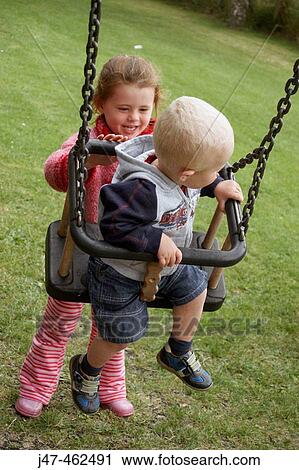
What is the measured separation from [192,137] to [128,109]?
0.61 meters

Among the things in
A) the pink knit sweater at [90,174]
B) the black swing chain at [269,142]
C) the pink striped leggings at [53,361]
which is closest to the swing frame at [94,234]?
the black swing chain at [269,142]

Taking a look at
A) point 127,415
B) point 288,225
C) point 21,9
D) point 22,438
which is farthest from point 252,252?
point 21,9

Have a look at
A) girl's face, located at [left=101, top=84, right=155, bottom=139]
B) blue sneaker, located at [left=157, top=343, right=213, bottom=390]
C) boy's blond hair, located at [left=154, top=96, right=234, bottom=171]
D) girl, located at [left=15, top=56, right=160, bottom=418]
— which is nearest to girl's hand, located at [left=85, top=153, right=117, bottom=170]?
girl, located at [left=15, top=56, right=160, bottom=418]

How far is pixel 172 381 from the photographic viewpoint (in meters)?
3.55

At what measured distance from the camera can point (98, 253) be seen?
6.36 ft

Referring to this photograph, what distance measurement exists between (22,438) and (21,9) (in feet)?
45.7

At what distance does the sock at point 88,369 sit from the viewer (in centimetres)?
248

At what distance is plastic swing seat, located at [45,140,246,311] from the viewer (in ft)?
6.42

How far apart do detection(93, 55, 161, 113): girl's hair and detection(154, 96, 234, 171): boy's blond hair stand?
0.50 m

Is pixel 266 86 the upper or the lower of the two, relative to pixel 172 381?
lower

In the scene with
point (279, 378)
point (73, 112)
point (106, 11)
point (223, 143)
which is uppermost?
point (223, 143)

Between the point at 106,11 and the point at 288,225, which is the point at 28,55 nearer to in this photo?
the point at 288,225

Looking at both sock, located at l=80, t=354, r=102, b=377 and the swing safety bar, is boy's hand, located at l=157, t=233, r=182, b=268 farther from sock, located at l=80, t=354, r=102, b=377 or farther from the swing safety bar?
sock, located at l=80, t=354, r=102, b=377

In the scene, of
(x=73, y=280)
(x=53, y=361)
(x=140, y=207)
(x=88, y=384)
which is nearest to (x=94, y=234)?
(x=73, y=280)
